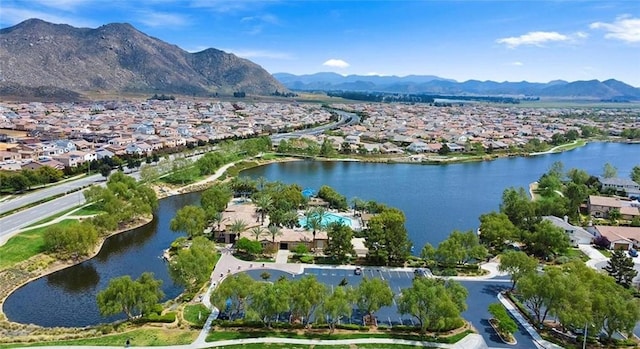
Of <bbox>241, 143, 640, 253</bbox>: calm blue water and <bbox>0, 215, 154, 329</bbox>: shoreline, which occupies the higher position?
<bbox>0, 215, 154, 329</bbox>: shoreline

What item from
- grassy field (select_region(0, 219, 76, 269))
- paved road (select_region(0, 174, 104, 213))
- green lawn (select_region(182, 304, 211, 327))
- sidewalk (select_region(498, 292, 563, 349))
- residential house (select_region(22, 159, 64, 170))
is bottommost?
sidewalk (select_region(498, 292, 563, 349))

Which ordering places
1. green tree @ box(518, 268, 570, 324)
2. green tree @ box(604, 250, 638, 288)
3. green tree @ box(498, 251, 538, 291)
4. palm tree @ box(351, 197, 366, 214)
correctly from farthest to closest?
palm tree @ box(351, 197, 366, 214) → green tree @ box(604, 250, 638, 288) → green tree @ box(498, 251, 538, 291) → green tree @ box(518, 268, 570, 324)

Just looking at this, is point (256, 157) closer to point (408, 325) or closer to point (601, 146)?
point (408, 325)

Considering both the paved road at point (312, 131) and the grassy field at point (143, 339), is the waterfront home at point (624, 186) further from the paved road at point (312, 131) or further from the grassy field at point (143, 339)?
the paved road at point (312, 131)

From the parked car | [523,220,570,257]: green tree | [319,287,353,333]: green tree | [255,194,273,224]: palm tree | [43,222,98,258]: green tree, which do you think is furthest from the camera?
[255,194,273,224]: palm tree

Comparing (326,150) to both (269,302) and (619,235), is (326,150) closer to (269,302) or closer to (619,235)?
(619,235)

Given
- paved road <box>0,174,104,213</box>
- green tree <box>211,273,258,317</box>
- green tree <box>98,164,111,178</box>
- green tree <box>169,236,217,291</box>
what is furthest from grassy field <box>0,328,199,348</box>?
green tree <box>98,164,111,178</box>

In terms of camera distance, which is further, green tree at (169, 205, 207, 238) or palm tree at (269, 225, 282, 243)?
green tree at (169, 205, 207, 238)

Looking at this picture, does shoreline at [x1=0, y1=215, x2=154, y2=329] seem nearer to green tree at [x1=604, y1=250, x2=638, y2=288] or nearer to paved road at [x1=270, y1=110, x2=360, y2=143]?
green tree at [x1=604, y1=250, x2=638, y2=288]
